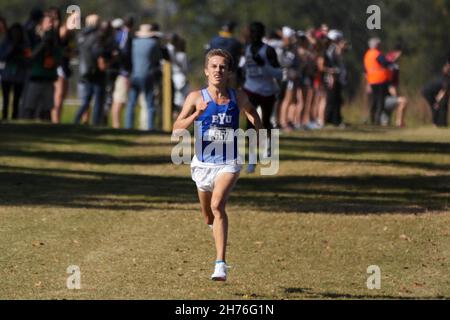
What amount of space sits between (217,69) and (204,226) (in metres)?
3.80

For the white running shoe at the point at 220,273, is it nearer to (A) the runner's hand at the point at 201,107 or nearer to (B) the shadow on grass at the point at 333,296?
(B) the shadow on grass at the point at 333,296

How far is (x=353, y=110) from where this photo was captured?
3878 cm

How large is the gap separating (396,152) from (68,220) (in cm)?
977

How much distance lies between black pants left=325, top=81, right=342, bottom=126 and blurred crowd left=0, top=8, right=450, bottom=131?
21mm

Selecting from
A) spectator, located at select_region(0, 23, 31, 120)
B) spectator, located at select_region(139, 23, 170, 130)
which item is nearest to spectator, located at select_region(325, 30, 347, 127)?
spectator, located at select_region(139, 23, 170, 130)

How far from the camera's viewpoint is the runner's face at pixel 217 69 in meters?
11.9

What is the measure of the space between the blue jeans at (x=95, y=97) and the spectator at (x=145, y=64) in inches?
21.7

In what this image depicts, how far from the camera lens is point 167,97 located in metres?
28.5

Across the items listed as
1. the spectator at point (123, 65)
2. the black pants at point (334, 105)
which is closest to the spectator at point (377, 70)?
the black pants at point (334, 105)

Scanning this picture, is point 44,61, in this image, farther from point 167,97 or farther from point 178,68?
point 178,68

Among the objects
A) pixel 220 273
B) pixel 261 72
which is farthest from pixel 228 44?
pixel 220 273

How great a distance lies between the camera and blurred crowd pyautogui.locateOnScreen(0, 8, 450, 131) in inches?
1019

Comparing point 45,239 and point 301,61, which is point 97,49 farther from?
point 45,239

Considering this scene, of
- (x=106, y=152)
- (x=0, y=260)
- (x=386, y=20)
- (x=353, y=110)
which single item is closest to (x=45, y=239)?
(x=0, y=260)
